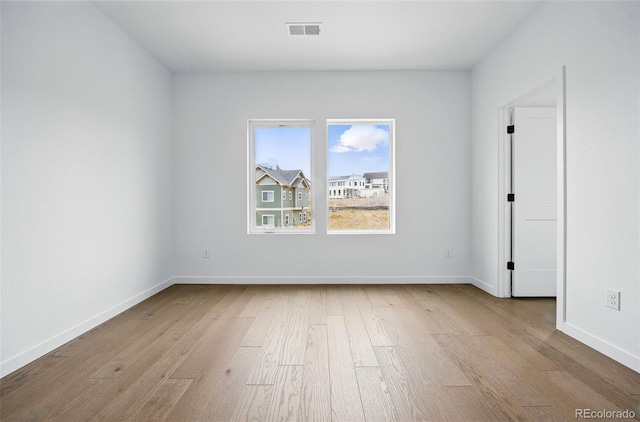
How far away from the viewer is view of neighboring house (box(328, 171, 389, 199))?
4543mm

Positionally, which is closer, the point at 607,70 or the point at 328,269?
the point at 607,70

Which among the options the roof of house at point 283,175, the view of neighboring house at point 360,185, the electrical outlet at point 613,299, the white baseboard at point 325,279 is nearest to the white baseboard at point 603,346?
the electrical outlet at point 613,299

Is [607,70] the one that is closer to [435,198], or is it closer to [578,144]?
[578,144]

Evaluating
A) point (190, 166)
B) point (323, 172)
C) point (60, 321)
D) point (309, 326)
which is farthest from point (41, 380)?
point (323, 172)

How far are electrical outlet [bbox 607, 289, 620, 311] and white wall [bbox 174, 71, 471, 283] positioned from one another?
2099 millimetres

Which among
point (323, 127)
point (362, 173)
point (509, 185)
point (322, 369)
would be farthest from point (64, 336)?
point (509, 185)

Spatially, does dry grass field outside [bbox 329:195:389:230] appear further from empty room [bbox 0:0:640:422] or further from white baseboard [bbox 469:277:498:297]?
white baseboard [bbox 469:277:498:297]

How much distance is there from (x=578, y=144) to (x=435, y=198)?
1.90 metres

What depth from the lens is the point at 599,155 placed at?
7.84ft

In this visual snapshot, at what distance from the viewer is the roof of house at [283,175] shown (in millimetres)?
4535

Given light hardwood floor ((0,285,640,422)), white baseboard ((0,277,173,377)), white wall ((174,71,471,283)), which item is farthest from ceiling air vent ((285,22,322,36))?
white baseboard ((0,277,173,377))

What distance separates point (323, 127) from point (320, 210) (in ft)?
3.34

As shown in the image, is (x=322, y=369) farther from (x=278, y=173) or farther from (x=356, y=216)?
(x=278, y=173)

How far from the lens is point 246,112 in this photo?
4391mm
